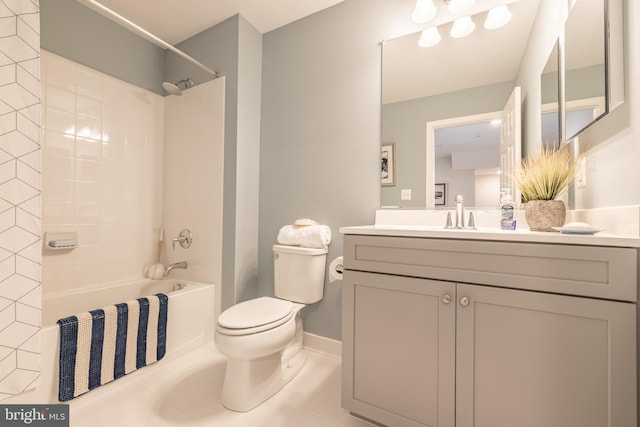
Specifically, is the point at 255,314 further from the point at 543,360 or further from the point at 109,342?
the point at 543,360

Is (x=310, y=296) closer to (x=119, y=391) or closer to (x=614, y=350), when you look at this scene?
(x=119, y=391)

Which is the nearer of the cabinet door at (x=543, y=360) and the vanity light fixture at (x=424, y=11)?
the cabinet door at (x=543, y=360)

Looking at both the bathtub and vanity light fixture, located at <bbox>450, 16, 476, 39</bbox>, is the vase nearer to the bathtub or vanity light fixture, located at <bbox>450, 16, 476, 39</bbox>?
vanity light fixture, located at <bbox>450, 16, 476, 39</bbox>

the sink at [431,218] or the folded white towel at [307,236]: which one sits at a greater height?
the sink at [431,218]

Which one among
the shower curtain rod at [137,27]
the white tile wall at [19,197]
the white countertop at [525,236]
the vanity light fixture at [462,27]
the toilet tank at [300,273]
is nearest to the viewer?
the white countertop at [525,236]

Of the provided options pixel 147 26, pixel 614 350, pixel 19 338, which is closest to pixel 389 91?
pixel 614 350

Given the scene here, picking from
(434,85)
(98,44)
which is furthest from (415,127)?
(98,44)

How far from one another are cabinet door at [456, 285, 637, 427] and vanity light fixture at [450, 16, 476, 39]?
4.63 ft

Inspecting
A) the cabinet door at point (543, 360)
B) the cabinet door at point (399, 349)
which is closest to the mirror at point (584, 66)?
the cabinet door at point (543, 360)

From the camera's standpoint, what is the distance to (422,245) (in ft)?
3.34

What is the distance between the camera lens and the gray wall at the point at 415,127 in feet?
4.91

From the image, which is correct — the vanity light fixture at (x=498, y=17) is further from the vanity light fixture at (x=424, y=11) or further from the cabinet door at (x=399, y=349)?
the cabinet door at (x=399, y=349)

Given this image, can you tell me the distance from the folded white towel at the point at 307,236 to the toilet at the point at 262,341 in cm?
4

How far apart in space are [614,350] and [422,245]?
1.86 ft
